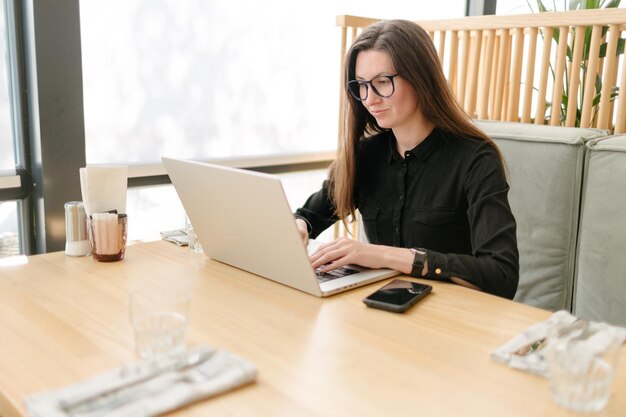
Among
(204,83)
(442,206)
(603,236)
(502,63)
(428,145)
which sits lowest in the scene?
(603,236)

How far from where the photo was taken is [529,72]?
241 cm

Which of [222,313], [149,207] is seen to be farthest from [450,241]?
[149,207]

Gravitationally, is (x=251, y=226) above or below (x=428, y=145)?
below

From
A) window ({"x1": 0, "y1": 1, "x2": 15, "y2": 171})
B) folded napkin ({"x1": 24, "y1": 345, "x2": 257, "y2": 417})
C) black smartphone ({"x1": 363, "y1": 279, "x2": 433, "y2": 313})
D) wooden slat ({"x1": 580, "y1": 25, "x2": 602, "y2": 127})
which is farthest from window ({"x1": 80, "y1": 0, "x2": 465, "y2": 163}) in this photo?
folded napkin ({"x1": 24, "y1": 345, "x2": 257, "y2": 417})

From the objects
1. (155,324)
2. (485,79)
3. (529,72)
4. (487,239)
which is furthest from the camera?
(485,79)

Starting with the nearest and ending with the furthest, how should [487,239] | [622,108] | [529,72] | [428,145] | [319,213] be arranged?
[487,239]
[428,145]
[319,213]
[622,108]
[529,72]

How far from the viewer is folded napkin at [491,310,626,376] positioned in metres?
0.92

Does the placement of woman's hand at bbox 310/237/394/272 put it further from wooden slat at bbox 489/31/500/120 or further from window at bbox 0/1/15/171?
wooden slat at bbox 489/31/500/120

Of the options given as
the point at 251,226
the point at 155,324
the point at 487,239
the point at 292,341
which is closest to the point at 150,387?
the point at 155,324

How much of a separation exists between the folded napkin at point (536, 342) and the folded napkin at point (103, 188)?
0.98 meters

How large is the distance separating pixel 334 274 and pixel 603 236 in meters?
1.01

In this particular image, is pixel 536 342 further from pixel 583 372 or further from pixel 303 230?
pixel 303 230

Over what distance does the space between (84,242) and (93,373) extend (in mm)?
681

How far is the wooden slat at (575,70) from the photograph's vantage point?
2.26 meters
